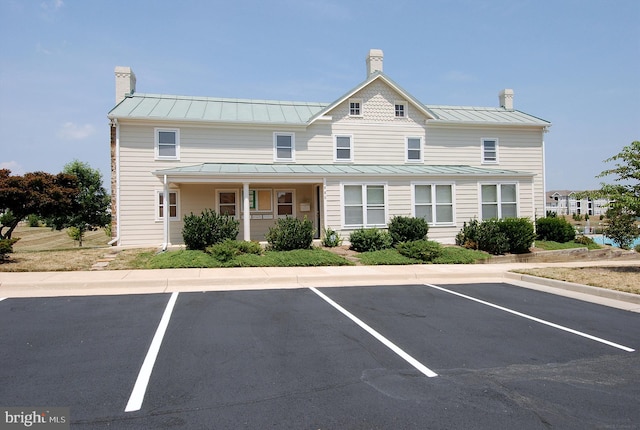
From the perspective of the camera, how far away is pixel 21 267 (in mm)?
11805

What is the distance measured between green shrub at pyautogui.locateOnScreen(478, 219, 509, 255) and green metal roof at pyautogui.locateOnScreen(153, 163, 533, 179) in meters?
2.71

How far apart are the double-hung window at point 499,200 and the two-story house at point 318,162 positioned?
5 cm

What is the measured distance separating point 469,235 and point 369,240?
4.65 meters

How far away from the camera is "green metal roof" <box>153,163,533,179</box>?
16.3 m

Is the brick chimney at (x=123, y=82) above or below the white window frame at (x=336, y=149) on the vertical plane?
above

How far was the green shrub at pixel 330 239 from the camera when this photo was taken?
55.7 ft

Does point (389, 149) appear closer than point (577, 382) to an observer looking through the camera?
No

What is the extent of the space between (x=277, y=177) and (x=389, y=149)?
6.36 metres

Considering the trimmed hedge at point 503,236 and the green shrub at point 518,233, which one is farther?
the green shrub at point 518,233

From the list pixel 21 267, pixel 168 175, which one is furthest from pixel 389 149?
pixel 21 267

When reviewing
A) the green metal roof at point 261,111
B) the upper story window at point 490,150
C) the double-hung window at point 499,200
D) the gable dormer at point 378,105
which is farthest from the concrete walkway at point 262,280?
the upper story window at point 490,150

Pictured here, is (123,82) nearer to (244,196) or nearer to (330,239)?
(244,196)

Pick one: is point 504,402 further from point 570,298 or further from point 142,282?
point 142,282

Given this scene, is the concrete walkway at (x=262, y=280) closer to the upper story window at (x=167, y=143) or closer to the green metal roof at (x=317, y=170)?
the green metal roof at (x=317, y=170)
